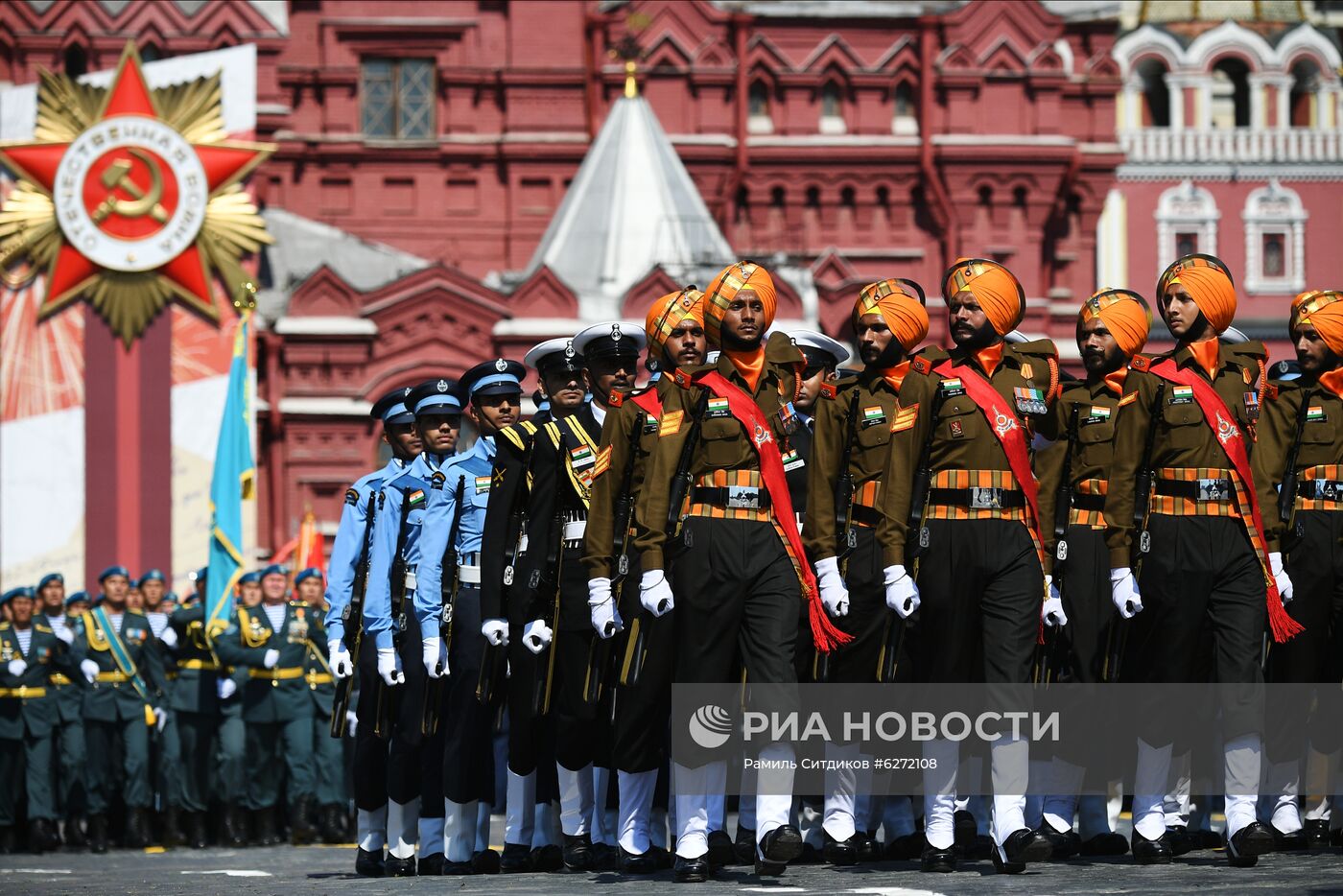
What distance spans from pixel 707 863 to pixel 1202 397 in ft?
8.78

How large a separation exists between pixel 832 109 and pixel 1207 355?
77.7ft

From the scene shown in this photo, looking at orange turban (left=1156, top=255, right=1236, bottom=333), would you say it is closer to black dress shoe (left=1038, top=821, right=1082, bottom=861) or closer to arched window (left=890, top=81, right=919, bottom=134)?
black dress shoe (left=1038, top=821, right=1082, bottom=861)

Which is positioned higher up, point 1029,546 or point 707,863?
point 1029,546

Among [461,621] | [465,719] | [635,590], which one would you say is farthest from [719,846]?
[461,621]

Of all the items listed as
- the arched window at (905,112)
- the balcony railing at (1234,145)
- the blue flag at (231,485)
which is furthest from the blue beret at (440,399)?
the balcony railing at (1234,145)

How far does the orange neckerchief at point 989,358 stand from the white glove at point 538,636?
2.07m

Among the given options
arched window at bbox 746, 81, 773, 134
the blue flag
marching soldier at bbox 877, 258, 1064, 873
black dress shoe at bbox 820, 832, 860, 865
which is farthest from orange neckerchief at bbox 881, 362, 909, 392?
arched window at bbox 746, 81, 773, 134

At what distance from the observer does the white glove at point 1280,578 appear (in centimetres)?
1027

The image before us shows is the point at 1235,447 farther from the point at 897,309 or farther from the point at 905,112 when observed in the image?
the point at 905,112

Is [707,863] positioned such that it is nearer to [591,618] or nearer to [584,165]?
[591,618]

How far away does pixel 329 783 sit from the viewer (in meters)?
18.0

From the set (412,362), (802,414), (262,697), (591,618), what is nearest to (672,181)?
(412,362)

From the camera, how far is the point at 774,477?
945 cm
